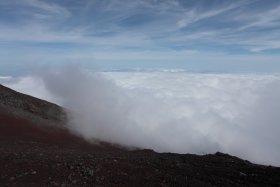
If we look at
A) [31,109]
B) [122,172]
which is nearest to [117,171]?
[122,172]

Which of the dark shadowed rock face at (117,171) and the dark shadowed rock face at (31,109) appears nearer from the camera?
the dark shadowed rock face at (117,171)

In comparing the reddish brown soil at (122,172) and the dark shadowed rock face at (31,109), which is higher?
the dark shadowed rock face at (31,109)

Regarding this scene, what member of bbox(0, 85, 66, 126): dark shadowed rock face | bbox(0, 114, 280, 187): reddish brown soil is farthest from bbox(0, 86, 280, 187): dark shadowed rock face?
bbox(0, 85, 66, 126): dark shadowed rock face

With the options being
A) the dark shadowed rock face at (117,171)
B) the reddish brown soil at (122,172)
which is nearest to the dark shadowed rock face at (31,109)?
the dark shadowed rock face at (117,171)

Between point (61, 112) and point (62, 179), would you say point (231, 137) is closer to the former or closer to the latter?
point (61, 112)

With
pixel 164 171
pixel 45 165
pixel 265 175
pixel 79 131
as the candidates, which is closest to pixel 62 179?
pixel 45 165

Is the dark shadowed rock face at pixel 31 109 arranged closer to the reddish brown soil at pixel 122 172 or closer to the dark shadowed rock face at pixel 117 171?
the dark shadowed rock face at pixel 117 171

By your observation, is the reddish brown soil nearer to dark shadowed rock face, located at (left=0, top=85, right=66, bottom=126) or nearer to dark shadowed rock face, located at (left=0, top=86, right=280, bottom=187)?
dark shadowed rock face, located at (left=0, top=86, right=280, bottom=187)

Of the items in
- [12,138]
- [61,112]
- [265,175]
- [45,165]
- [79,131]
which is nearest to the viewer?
[45,165]

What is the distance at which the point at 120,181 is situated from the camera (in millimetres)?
16500

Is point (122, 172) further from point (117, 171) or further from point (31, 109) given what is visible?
point (31, 109)

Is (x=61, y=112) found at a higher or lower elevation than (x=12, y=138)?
higher

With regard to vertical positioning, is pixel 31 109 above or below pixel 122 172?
above

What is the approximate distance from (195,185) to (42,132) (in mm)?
23932
